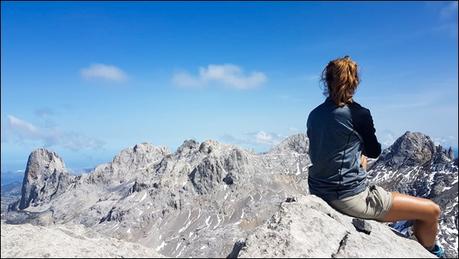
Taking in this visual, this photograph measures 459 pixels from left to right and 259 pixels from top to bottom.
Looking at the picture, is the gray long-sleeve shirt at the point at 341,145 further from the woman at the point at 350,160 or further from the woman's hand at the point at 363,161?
the woman's hand at the point at 363,161

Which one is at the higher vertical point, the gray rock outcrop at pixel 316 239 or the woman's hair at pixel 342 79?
the woman's hair at pixel 342 79

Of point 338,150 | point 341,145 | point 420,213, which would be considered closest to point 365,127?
point 341,145

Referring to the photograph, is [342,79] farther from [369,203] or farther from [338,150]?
[369,203]

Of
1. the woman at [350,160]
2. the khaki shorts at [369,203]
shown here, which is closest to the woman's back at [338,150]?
the woman at [350,160]

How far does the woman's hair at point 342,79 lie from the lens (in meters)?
13.9

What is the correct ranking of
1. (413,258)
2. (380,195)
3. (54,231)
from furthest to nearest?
1. (380,195)
2. (54,231)
3. (413,258)

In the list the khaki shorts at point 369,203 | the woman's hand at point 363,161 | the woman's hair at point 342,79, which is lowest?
the khaki shorts at point 369,203

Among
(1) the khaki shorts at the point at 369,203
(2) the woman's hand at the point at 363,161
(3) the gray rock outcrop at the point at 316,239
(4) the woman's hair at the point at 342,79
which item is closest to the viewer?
(3) the gray rock outcrop at the point at 316,239

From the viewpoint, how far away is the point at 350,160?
14234mm

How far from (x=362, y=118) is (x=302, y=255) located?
16.7 feet

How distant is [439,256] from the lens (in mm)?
14625

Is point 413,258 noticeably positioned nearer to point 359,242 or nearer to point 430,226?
point 359,242

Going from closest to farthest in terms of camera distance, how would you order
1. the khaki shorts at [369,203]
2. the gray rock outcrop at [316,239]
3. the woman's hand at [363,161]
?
the gray rock outcrop at [316,239]
the khaki shorts at [369,203]
the woman's hand at [363,161]

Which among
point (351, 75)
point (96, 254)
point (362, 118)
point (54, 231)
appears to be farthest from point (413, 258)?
point (54, 231)
